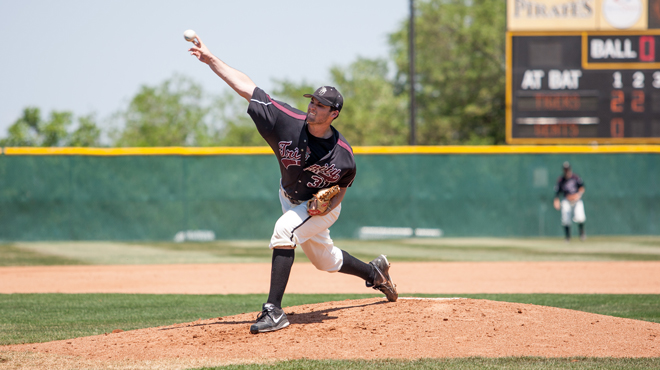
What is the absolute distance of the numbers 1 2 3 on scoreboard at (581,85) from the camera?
1255 centimetres

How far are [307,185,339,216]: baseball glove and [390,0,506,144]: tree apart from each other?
2710 cm

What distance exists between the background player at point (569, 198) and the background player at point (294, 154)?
1009 centimetres

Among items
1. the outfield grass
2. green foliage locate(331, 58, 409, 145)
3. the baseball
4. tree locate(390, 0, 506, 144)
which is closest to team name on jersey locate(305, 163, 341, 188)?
the baseball

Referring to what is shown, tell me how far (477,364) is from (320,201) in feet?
4.24

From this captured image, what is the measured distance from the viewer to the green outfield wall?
44.9ft

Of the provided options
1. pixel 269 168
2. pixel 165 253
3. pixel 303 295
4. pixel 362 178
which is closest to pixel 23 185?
pixel 165 253

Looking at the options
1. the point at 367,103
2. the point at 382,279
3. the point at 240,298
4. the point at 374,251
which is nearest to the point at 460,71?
the point at 367,103

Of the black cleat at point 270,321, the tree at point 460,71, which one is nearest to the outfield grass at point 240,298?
the black cleat at point 270,321

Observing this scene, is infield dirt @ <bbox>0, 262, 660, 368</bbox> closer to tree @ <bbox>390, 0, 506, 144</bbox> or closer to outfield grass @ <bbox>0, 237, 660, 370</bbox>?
outfield grass @ <bbox>0, 237, 660, 370</bbox>

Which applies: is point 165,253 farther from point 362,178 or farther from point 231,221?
point 362,178

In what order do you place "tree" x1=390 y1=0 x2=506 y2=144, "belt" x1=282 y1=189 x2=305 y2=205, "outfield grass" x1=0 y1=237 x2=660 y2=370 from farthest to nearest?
"tree" x1=390 y1=0 x2=506 y2=144
"belt" x1=282 y1=189 x2=305 y2=205
"outfield grass" x1=0 y1=237 x2=660 y2=370

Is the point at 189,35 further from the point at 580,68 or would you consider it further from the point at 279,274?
the point at 580,68

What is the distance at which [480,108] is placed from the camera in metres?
30.9

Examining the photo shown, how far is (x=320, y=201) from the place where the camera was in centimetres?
404
